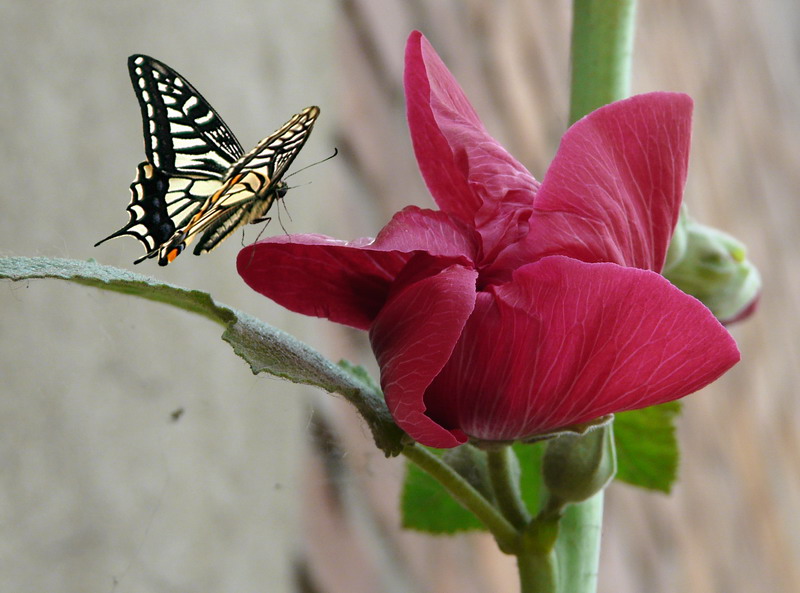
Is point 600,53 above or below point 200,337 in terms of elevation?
above

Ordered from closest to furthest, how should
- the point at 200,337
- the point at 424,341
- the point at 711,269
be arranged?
1. the point at 424,341
2. the point at 711,269
3. the point at 200,337

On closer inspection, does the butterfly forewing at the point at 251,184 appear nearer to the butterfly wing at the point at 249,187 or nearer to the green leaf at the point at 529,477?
the butterfly wing at the point at 249,187

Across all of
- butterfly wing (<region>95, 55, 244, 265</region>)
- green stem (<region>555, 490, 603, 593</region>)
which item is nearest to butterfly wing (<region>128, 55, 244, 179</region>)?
butterfly wing (<region>95, 55, 244, 265</region>)

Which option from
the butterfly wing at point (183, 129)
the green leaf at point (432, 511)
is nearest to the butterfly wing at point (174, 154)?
the butterfly wing at point (183, 129)

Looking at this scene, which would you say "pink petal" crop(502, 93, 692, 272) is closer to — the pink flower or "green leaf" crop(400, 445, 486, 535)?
the pink flower

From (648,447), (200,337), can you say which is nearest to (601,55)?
(648,447)

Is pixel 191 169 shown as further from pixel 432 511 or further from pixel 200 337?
pixel 200 337

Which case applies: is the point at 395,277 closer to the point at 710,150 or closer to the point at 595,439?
the point at 595,439
